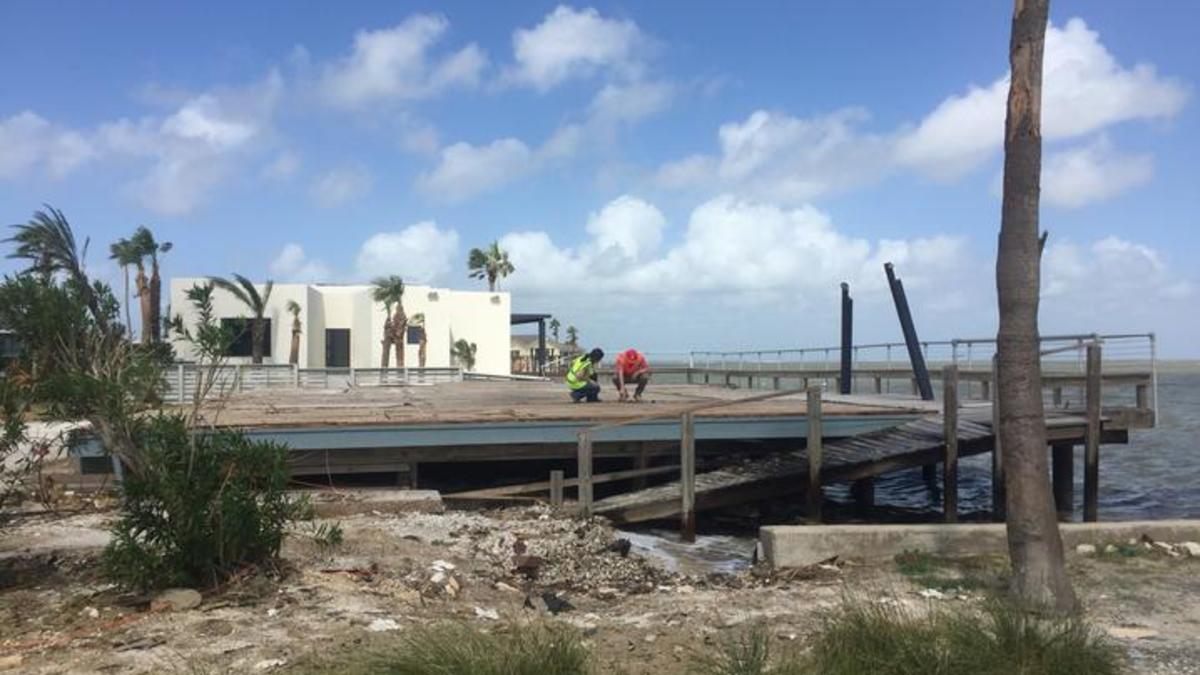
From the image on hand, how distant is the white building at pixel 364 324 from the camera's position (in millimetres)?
40156

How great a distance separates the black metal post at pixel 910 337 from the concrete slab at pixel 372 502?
12.5 m

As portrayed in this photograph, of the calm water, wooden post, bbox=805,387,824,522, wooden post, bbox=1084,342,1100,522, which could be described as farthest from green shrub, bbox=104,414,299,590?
the calm water

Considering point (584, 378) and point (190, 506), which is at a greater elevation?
point (584, 378)

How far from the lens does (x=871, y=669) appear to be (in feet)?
15.5

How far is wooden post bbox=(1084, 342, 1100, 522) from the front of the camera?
1475 centimetres

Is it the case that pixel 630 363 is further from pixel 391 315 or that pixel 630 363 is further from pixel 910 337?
pixel 391 315

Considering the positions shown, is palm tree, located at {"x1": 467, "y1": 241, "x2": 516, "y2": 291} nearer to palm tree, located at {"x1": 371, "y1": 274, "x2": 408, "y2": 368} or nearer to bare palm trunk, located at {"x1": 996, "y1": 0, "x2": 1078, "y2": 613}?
palm tree, located at {"x1": 371, "y1": 274, "x2": 408, "y2": 368}

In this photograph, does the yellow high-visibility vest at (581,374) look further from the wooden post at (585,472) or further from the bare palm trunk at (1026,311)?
the bare palm trunk at (1026,311)

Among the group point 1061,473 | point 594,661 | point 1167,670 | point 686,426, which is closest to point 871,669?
point 594,661

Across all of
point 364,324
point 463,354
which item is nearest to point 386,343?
point 364,324

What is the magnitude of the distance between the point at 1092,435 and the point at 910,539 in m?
8.06

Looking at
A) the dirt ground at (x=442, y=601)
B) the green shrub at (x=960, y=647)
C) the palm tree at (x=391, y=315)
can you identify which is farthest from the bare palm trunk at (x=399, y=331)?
the green shrub at (x=960, y=647)

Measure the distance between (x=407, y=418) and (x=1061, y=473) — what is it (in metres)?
11.4

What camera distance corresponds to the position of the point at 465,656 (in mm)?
4430
